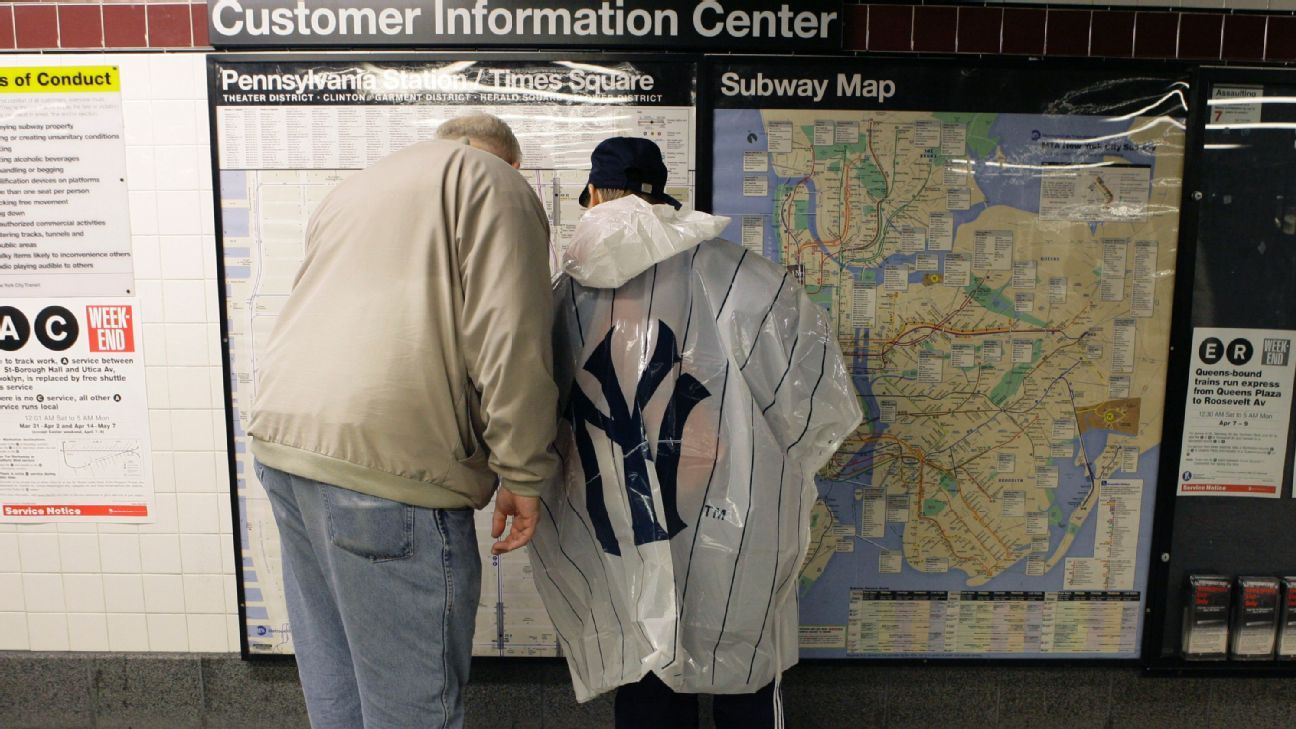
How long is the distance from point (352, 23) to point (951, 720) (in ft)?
8.99

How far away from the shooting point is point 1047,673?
255cm

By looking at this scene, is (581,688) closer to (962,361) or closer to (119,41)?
(962,361)

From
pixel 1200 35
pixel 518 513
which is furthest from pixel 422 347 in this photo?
pixel 1200 35

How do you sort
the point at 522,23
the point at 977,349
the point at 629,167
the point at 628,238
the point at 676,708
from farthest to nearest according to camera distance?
the point at 977,349 → the point at 522,23 → the point at 676,708 → the point at 629,167 → the point at 628,238

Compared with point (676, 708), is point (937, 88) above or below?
above

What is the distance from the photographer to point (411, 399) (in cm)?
148

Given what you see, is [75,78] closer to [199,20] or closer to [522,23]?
[199,20]

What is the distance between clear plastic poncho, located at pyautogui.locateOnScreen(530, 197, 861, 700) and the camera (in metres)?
1.62

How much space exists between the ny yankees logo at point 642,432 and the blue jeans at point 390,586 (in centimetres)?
29

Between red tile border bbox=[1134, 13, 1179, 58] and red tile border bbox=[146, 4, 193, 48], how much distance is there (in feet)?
8.88

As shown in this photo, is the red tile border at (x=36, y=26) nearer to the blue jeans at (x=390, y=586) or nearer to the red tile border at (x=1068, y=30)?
the blue jeans at (x=390, y=586)

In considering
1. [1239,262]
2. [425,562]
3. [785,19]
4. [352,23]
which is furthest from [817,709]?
[352,23]

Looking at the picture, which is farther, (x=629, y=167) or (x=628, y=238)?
(x=629, y=167)

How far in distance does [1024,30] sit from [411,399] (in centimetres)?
200
